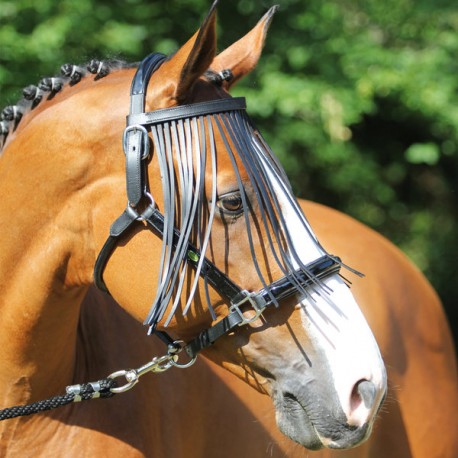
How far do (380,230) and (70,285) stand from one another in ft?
20.0

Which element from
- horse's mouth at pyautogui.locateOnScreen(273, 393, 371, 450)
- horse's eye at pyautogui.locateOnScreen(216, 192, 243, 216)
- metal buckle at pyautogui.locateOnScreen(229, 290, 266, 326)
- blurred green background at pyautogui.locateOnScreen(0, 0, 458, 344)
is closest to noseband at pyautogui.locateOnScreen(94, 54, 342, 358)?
metal buckle at pyautogui.locateOnScreen(229, 290, 266, 326)

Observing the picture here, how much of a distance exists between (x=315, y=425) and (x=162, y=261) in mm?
541

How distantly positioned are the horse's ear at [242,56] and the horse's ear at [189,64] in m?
0.25

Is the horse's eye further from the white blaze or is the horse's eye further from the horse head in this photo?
the white blaze

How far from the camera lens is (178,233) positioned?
1.92 metres

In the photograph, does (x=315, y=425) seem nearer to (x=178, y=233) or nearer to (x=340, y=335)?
(x=340, y=335)

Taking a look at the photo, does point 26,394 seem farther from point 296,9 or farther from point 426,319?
point 296,9

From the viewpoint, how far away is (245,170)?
6.31 ft

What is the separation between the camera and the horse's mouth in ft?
6.23

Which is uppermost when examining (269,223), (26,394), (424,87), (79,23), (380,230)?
(79,23)

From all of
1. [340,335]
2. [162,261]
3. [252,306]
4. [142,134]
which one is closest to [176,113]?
[142,134]

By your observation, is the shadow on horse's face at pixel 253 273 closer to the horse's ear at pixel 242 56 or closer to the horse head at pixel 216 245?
the horse head at pixel 216 245

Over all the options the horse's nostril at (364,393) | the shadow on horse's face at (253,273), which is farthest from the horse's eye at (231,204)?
the horse's nostril at (364,393)

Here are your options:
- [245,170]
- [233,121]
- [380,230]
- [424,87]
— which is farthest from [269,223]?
[380,230]
